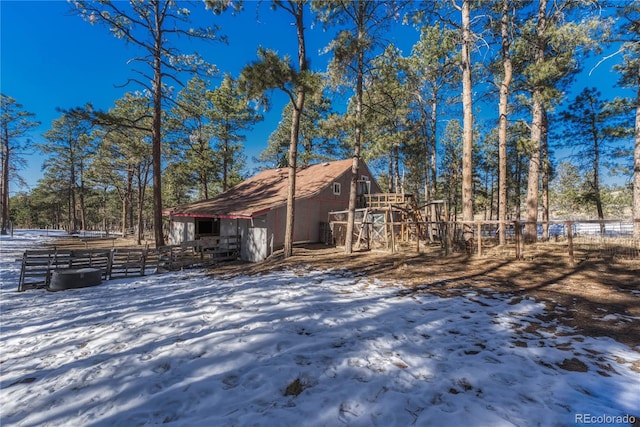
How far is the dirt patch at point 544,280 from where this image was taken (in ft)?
15.0

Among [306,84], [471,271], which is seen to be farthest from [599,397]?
[306,84]

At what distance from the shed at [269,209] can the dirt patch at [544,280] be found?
393 centimetres

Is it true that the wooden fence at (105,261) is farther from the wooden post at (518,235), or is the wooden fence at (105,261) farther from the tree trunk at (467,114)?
the wooden post at (518,235)

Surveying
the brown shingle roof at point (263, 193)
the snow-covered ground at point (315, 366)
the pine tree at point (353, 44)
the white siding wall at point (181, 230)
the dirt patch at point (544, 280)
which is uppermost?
the pine tree at point (353, 44)

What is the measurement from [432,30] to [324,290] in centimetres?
1691

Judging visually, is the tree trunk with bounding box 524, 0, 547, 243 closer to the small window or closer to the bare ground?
the bare ground

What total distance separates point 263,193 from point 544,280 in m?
15.5

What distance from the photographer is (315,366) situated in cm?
329

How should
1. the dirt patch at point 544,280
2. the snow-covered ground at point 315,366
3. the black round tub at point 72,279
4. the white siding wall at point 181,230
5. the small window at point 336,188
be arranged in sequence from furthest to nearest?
1. the white siding wall at point 181,230
2. the small window at point 336,188
3. the black round tub at point 72,279
4. the dirt patch at point 544,280
5. the snow-covered ground at point 315,366

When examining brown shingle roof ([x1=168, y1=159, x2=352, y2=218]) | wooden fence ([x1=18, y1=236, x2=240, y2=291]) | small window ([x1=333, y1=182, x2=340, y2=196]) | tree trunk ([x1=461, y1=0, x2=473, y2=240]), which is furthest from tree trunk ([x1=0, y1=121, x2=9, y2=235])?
tree trunk ([x1=461, y1=0, x2=473, y2=240])

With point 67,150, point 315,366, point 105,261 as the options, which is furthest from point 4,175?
point 315,366

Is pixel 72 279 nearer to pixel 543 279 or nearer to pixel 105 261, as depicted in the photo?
pixel 105 261

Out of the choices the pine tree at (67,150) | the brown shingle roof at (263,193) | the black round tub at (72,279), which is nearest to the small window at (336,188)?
the brown shingle roof at (263,193)

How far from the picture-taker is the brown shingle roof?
50.2ft
